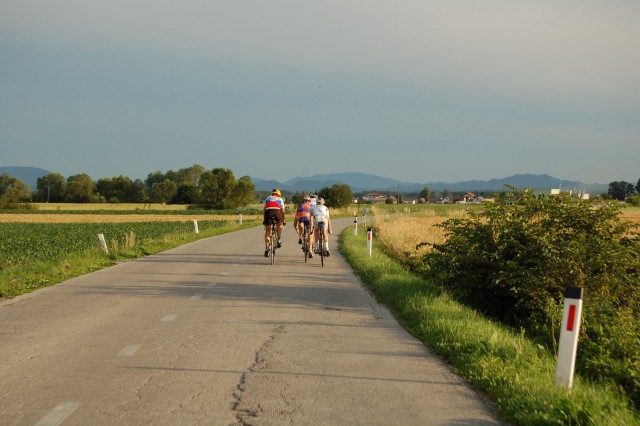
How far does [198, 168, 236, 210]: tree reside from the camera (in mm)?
103625

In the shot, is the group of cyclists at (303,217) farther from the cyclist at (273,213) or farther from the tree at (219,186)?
the tree at (219,186)

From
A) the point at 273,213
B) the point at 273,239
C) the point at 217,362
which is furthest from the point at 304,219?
the point at 217,362

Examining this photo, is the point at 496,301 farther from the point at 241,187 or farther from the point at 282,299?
the point at 241,187

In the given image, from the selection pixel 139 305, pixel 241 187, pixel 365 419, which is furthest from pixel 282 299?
pixel 241 187

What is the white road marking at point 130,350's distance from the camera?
6.94 m

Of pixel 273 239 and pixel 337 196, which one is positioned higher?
pixel 273 239

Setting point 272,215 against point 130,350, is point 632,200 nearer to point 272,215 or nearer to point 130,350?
point 272,215

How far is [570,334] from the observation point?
18.3 feet

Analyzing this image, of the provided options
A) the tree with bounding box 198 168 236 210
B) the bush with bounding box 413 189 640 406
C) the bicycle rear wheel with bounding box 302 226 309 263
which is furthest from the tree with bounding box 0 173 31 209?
the bush with bounding box 413 189 640 406

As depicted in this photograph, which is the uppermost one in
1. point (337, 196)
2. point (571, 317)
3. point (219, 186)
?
point (571, 317)

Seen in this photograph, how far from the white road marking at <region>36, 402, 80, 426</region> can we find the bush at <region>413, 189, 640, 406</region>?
261 inches

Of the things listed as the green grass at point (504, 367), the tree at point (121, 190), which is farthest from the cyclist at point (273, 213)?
the tree at point (121, 190)

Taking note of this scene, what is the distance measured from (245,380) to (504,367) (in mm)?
2520

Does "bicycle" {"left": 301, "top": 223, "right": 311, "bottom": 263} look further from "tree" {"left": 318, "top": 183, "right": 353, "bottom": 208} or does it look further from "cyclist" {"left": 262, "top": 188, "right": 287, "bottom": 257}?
"tree" {"left": 318, "top": 183, "right": 353, "bottom": 208}
